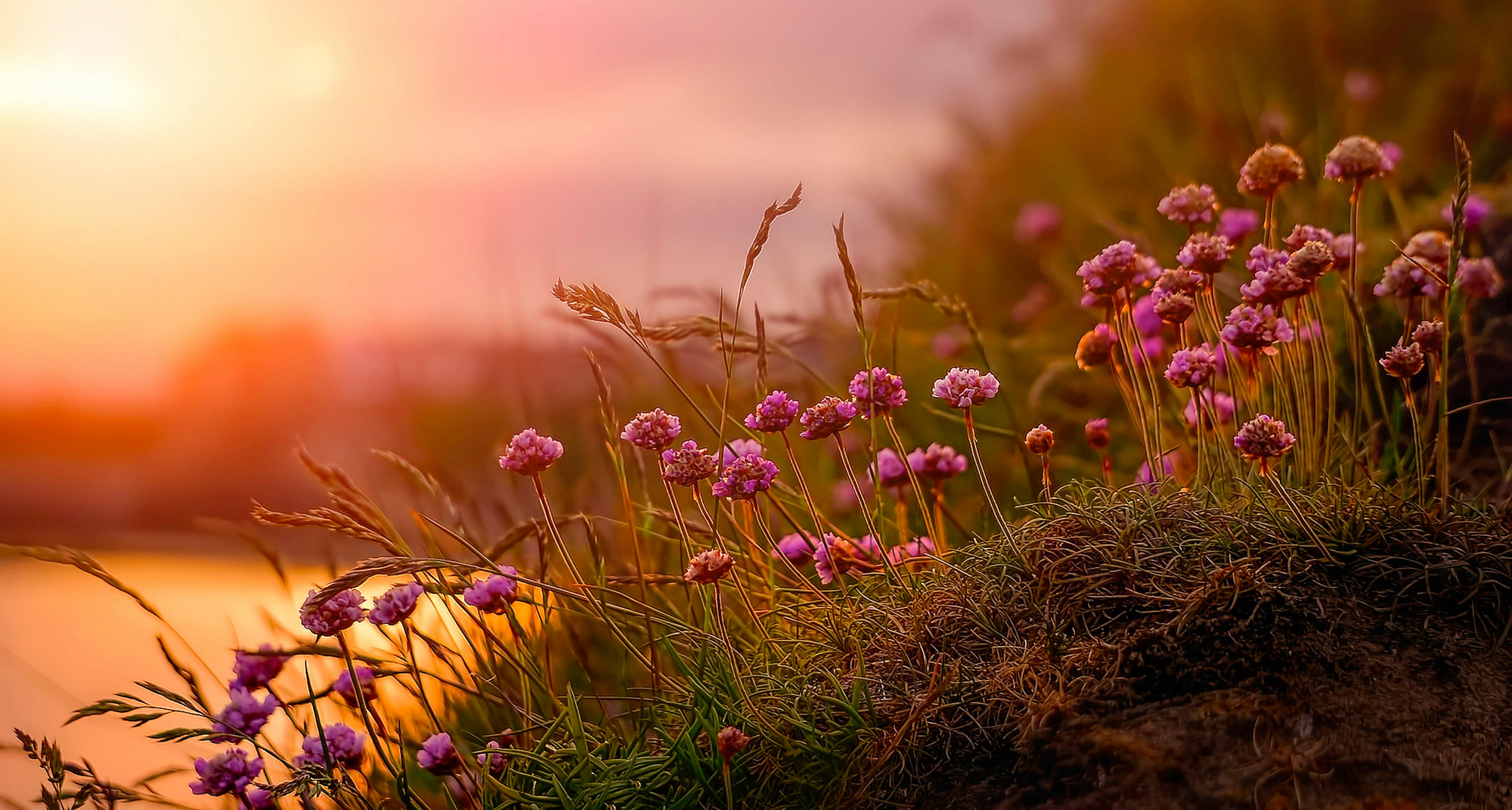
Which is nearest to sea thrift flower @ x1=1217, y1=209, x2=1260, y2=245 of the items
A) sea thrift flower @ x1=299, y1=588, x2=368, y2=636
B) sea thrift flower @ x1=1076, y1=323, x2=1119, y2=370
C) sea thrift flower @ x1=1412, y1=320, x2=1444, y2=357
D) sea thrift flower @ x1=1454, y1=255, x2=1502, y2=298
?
sea thrift flower @ x1=1454, y1=255, x2=1502, y2=298

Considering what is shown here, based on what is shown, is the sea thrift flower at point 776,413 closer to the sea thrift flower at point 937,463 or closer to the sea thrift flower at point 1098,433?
the sea thrift flower at point 937,463

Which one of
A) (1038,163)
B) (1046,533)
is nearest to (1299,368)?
(1046,533)

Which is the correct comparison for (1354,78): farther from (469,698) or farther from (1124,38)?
(469,698)

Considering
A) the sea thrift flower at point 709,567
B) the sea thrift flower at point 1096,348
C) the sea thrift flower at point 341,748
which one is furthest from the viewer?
the sea thrift flower at point 1096,348

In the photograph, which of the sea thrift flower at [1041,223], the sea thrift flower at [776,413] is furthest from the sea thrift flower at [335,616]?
the sea thrift flower at [1041,223]

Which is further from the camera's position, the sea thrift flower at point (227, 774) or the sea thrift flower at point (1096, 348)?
the sea thrift flower at point (1096, 348)

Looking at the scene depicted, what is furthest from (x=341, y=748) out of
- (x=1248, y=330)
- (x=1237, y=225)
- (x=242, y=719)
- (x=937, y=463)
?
(x=1237, y=225)
